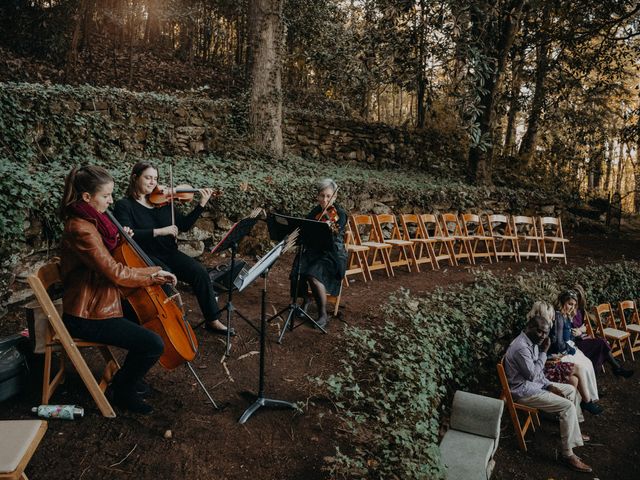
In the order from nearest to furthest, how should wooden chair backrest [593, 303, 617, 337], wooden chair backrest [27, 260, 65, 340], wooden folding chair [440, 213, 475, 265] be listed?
wooden chair backrest [27, 260, 65, 340] → wooden chair backrest [593, 303, 617, 337] → wooden folding chair [440, 213, 475, 265]

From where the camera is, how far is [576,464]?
474 centimetres

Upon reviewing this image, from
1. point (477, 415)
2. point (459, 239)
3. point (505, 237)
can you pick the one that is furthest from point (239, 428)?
point (505, 237)

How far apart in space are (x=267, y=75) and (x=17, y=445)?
926cm

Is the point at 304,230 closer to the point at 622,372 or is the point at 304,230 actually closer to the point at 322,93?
the point at 622,372

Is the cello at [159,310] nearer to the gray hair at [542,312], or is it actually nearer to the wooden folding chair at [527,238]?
the gray hair at [542,312]

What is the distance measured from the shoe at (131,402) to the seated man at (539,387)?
368 centimetres

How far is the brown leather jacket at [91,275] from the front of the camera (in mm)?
2936

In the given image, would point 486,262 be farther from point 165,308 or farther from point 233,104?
point 165,308

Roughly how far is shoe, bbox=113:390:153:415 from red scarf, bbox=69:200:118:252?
3.25ft

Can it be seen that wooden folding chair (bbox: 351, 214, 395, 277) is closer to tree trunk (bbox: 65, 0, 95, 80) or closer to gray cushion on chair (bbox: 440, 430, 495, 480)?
gray cushion on chair (bbox: 440, 430, 495, 480)

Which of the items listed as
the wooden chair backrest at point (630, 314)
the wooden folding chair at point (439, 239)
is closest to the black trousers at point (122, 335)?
the wooden folding chair at point (439, 239)

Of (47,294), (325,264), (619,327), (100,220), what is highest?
(100,220)

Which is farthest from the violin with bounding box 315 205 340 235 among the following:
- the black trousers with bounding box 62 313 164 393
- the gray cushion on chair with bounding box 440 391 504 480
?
the black trousers with bounding box 62 313 164 393

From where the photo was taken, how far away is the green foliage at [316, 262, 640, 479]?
125 inches
